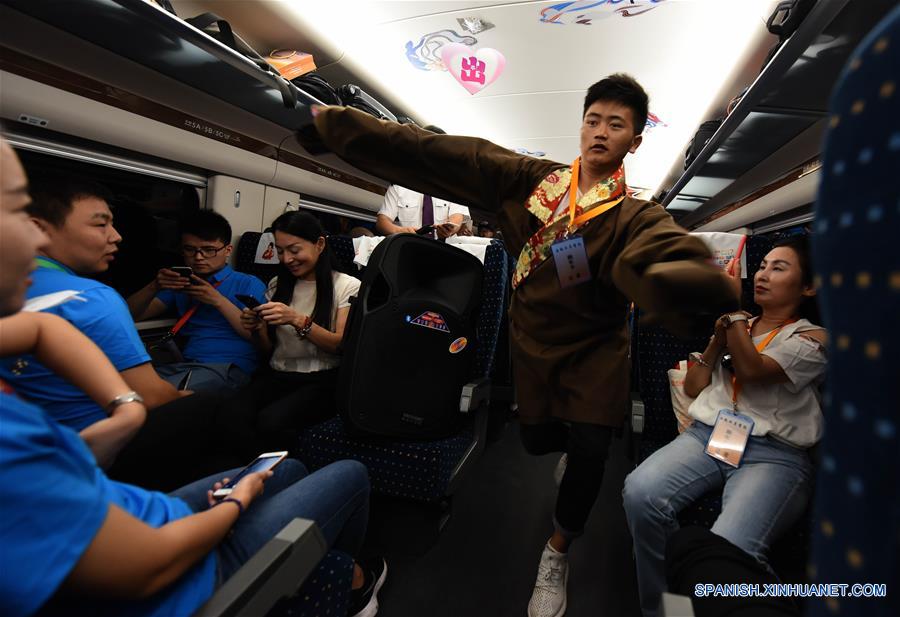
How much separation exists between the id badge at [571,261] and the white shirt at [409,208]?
264cm

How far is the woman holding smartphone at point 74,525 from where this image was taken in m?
0.55

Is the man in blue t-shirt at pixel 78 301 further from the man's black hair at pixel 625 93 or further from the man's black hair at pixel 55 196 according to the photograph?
the man's black hair at pixel 625 93

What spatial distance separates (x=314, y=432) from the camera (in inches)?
73.9

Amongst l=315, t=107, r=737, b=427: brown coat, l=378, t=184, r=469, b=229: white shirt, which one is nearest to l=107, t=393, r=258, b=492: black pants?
l=315, t=107, r=737, b=427: brown coat

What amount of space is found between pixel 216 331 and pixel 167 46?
1517mm

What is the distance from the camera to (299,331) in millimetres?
2182

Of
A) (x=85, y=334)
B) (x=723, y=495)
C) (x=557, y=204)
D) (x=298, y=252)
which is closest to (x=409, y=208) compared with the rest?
(x=298, y=252)

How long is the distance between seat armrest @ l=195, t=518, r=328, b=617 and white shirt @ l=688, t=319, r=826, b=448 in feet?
5.31

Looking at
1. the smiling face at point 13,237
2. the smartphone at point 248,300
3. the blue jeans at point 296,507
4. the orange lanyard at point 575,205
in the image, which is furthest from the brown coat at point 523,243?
the smartphone at point 248,300

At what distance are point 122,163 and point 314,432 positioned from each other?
2.07 m

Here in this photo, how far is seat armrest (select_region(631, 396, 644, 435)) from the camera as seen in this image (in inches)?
68.9

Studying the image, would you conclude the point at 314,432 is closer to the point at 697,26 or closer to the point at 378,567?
the point at 378,567

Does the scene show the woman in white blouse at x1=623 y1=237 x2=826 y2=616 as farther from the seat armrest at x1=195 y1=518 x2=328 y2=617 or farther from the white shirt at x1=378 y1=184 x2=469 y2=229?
the white shirt at x1=378 y1=184 x2=469 y2=229

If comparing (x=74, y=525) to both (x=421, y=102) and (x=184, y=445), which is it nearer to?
(x=184, y=445)
